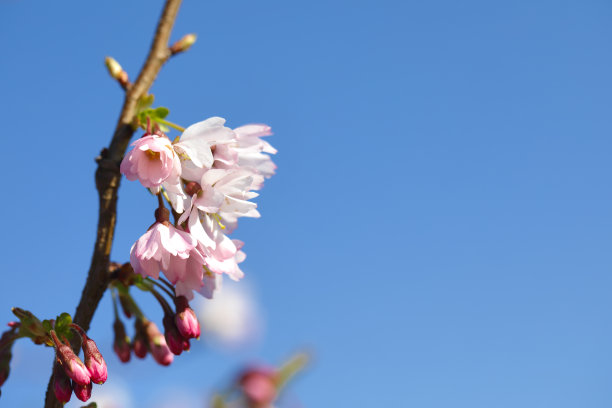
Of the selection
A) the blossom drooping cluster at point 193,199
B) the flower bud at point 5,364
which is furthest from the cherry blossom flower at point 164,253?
the flower bud at point 5,364

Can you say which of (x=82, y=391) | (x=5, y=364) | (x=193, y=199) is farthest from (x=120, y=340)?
(x=193, y=199)

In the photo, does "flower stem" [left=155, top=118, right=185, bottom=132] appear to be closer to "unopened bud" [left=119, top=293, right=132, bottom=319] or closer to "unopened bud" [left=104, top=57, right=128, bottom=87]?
"unopened bud" [left=104, top=57, right=128, bottom=87]

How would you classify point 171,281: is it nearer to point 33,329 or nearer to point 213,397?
point 33,329

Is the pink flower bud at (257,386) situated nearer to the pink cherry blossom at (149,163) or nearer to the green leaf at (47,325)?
the green leaf at (47,325)

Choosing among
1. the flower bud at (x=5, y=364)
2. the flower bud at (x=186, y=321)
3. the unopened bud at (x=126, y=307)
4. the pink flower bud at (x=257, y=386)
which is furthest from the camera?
the pink flower bud at (x=257, y=386)

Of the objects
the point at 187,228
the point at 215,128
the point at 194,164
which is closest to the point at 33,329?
the point at 187,228

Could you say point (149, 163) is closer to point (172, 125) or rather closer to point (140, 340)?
point (172, 125)
